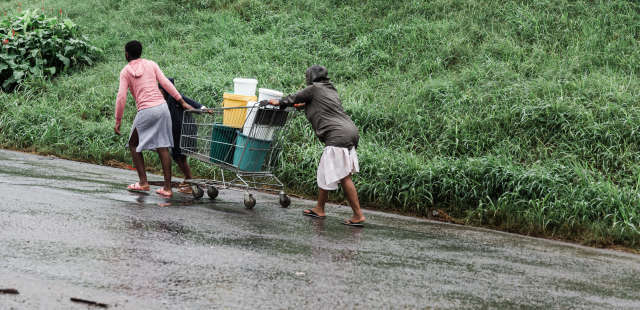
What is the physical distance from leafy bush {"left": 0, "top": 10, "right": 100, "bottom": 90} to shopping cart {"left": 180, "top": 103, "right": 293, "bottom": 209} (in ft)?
29.3

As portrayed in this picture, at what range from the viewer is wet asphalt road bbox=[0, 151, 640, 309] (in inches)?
155

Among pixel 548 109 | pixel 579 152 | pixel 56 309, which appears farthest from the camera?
pixel 548 109

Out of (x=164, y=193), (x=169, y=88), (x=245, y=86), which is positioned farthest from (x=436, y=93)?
(x=164, y=193)

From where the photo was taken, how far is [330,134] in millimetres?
7129

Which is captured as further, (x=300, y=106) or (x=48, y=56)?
(x=48, y=56)

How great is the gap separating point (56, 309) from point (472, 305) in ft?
8.42

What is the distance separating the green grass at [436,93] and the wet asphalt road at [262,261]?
0.92m

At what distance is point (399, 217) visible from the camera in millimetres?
8109

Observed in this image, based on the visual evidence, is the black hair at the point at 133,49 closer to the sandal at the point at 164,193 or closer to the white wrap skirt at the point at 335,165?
the sandal at the point at 164,193

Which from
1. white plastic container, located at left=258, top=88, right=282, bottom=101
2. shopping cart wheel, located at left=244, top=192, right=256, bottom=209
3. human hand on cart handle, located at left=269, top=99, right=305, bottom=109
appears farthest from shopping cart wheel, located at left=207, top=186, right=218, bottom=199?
human hand on cart handle, located at left=269, top=99, right=305, bottom=109

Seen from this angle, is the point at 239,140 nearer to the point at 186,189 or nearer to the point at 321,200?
the point at 321,200

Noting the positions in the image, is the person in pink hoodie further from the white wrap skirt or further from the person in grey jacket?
the white wrap skirt

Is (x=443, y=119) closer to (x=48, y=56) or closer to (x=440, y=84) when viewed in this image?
(x=440, y=84)

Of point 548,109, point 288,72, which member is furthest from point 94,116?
point 548,109
